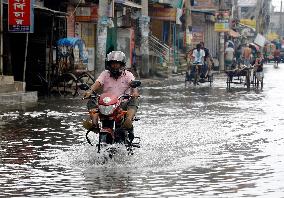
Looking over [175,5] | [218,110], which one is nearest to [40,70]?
[218,110]

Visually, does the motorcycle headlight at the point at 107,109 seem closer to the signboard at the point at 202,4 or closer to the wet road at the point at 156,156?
the wet road at the point at 156,156

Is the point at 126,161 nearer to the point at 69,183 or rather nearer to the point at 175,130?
the point at 69,183

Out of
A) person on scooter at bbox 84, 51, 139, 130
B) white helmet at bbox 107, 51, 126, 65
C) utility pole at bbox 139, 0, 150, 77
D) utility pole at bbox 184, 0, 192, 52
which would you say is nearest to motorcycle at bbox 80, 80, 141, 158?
person on scooter at bbox 84, 51, 139, 130

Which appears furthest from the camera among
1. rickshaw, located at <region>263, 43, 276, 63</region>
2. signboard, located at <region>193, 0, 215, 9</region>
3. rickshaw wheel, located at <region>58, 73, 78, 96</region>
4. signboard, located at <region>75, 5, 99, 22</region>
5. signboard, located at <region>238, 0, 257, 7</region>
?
signboard, located at <region>238, 0, 257, 7</region>

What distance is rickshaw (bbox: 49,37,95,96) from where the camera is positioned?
86.9 ft

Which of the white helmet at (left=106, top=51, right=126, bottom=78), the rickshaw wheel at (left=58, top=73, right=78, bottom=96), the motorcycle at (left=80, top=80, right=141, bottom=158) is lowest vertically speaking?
the rickshaw wheel at (left=58, top=73, right=78, bottom=96)

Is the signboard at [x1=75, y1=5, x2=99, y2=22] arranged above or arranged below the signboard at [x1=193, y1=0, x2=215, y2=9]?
below

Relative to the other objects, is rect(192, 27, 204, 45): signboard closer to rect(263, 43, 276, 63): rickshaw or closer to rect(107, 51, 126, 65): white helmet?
rect(263, 43, 276, 63): rickshaw

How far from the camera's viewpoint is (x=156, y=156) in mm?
11883

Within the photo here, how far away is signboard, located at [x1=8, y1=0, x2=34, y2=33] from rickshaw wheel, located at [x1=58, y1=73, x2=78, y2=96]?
121 inches

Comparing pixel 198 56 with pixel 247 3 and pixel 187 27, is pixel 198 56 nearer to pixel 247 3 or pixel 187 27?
pixel 187 27

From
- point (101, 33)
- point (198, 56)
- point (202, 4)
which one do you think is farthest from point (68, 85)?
point (202, 4)

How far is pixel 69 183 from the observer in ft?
31.2

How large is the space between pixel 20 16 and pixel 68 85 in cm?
449
